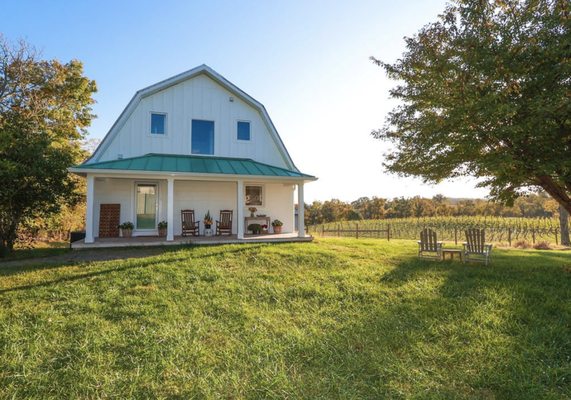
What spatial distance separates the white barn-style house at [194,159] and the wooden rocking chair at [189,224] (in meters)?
0.41

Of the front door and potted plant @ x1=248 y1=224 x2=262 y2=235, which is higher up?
the front door

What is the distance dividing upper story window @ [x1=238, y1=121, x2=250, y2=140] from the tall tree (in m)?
6.55

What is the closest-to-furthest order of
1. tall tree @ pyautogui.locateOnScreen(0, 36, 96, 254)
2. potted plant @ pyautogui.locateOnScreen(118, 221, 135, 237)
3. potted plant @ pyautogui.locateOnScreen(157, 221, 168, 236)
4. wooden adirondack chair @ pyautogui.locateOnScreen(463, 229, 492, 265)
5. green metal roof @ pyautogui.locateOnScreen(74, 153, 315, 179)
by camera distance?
1. wooden adirondack chair @ pyautogui.locateOnScreen(463, 229, 492, 265)
2. tall tree @ pyautogui.locateOnScreen(0, 36, 96, 254)
3. green metal roof @ pyautogui.locateOnScreen(74, 153, 315, 179)
4. potted plant @ pyautogui.locateOnScreen(118, 221, 135, 237)
5. potted plant @ pyautogui.locateOnScreen(157, 221, 168, 236)

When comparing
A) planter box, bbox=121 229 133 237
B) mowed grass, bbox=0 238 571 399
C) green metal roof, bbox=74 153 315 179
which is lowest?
mowed grass, bbox=0 238 571 399

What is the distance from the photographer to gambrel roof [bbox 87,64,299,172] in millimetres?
12555

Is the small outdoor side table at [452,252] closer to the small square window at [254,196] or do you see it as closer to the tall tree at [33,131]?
the small square window at [254,196]

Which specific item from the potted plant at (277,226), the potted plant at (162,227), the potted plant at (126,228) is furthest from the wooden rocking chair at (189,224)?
the potted plant at (277,226)

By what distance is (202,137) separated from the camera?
13.9 metres

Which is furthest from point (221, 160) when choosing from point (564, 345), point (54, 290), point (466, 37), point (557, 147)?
point (564, 345)

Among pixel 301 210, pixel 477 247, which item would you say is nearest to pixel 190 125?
pixel 301 210

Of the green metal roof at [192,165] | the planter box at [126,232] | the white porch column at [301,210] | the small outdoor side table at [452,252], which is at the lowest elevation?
the small outdoor side table at [452,252]

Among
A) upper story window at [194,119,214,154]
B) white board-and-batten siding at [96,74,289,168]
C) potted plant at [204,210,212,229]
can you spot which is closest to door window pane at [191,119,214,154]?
upper story window at [194,119,214,154]

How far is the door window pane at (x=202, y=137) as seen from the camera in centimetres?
1374

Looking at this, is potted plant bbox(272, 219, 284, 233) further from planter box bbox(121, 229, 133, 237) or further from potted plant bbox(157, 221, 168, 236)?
planter box bbox(121, 229, 133, 237)
